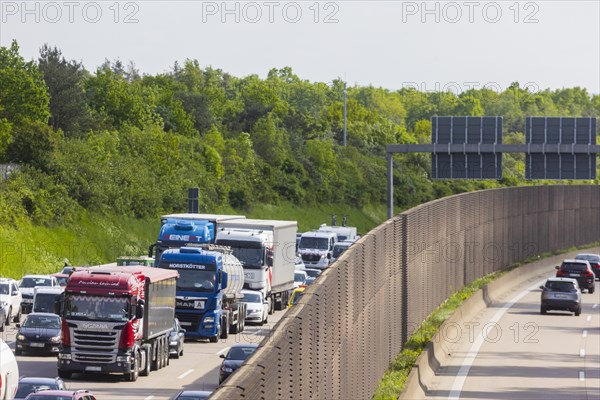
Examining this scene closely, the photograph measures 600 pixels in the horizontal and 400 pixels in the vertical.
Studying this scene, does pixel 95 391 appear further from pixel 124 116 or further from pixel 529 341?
pixel 124 116

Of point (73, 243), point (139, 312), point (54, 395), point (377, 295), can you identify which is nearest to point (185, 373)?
point (139, 312)

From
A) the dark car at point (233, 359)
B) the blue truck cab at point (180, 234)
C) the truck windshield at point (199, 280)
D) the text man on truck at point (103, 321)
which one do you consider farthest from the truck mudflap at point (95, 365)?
the blue truck cab at point (180, 234)

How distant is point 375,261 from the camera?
2720cm

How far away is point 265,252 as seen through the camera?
52.5 metres

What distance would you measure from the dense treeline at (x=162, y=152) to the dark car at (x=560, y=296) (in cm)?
2788

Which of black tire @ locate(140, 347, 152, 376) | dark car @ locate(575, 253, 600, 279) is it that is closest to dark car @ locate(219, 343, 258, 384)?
Result: black tire @ locate(140, 347, 152, 376)

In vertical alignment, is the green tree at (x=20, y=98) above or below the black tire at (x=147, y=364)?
above

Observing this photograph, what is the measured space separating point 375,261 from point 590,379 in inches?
451

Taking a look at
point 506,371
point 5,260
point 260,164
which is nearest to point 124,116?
point 260,164

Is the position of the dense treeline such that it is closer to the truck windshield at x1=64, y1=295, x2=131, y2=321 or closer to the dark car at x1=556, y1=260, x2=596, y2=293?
the dark car at x1=556, y1=260, x2=596, y2=293

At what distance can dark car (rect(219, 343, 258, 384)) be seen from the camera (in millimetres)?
31797

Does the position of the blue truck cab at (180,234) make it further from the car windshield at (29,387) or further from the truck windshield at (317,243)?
the car windshield at (29,387)

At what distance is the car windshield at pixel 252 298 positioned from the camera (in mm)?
51391

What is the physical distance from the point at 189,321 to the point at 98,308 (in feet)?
35.5
